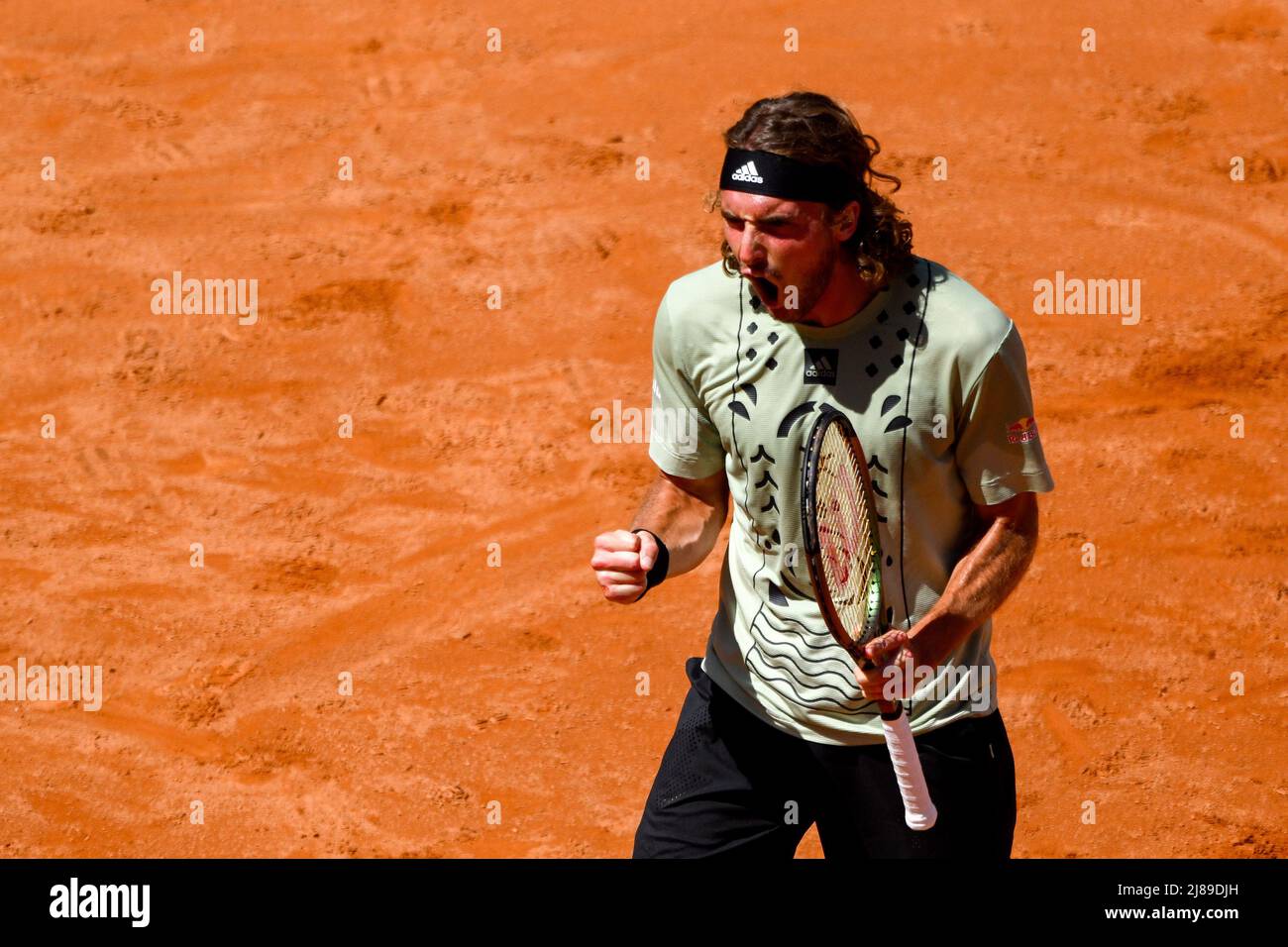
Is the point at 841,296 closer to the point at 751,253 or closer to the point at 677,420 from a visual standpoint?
the point at 751,253

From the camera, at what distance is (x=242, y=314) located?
28.1 feet

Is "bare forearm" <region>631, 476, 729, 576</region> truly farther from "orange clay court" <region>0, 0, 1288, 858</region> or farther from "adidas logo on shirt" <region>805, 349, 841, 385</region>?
"orange clay court" <region>0, 0, 1288, 858</region>

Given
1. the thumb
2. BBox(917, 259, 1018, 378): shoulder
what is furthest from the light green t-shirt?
the thumb

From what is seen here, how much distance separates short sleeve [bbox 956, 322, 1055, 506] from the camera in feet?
11.5

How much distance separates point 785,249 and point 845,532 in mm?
643

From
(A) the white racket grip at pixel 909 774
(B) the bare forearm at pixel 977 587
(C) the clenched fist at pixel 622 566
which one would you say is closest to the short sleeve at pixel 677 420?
(C) the clenched fist at pixel 622 566

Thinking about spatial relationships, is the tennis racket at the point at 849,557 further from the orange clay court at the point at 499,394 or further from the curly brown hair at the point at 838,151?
the orange clay court at the point at 499,394

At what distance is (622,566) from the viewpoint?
367 centimetres

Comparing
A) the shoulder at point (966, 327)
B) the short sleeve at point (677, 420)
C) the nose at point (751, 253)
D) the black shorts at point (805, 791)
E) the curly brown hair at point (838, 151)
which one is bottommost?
the black shorts at point (805, 791)

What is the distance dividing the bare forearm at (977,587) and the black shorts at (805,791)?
0.81 feet

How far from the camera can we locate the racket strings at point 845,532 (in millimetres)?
3512

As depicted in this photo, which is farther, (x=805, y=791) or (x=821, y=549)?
(x=805, y=791)

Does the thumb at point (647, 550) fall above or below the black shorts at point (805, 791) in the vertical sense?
above

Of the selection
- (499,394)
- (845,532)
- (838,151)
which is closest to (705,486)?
(845,532)
